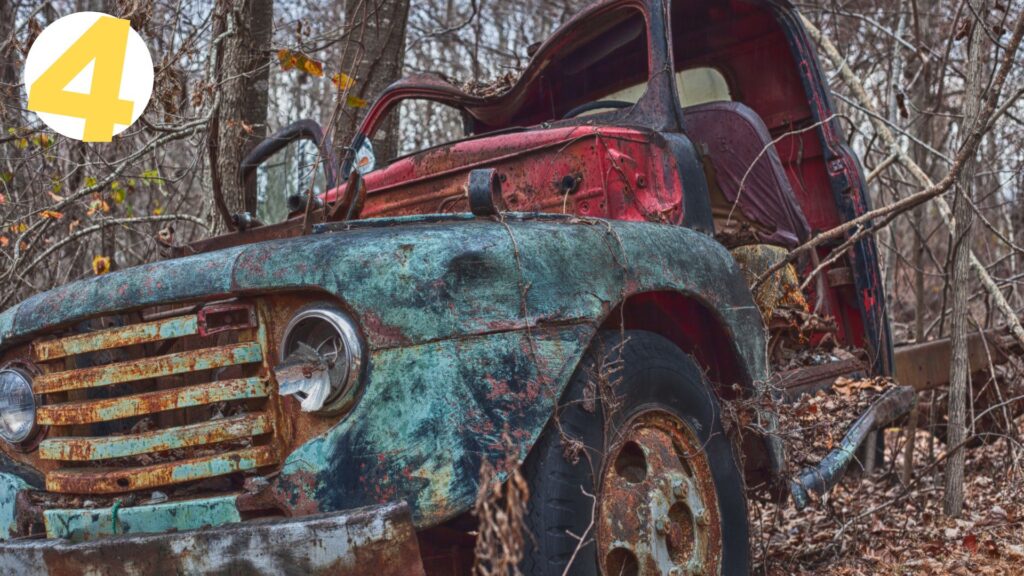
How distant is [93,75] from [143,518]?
3374 millimetres

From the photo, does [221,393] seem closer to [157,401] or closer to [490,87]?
[157,401]

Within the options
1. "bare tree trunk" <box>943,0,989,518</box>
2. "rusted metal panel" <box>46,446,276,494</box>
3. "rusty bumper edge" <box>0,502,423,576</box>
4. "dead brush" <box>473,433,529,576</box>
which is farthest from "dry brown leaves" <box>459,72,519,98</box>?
"rusty bumper edge" <box>0,502,423,576</box>

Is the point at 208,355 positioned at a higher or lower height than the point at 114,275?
lower

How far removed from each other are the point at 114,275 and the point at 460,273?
0.97 metres

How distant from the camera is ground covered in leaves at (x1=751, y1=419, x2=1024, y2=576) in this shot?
3.82 meters

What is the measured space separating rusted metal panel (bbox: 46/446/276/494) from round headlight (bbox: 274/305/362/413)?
20 centimetres

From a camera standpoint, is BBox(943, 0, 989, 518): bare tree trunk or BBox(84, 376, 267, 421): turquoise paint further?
BBox(943, 0, 989, 518): bare tree trunk

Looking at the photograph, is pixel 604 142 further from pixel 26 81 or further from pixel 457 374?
pixel 26 81

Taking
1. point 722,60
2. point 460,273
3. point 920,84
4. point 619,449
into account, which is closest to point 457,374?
point 460,273

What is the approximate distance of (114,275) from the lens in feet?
8.48

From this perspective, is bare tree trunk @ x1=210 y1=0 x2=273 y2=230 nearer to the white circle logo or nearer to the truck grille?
the white circle logo

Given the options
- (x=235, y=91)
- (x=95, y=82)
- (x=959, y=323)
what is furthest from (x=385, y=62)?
(x=959, y=323)

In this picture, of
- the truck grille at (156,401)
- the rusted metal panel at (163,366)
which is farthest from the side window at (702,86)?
the rusted metal panel at (163,366)

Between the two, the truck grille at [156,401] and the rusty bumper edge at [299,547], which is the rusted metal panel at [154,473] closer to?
the truck grille at [156,401]
